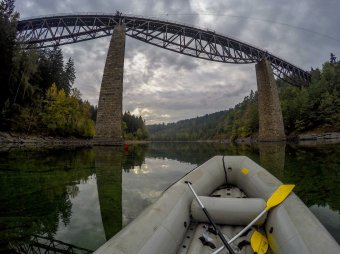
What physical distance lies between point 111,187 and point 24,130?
24.5 meters

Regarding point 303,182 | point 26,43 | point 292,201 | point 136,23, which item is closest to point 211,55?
point 136,23

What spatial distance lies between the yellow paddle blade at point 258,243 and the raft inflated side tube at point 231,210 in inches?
6.9

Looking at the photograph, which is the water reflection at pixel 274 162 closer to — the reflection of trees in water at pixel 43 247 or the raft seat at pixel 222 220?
the raft seat at pixel 222 220

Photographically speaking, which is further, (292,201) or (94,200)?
(94,200)

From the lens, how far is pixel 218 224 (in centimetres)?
253

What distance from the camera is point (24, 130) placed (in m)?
24.5

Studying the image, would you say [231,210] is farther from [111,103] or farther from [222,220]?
[111,103]

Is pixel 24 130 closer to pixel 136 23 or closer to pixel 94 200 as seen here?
pixel 136 23

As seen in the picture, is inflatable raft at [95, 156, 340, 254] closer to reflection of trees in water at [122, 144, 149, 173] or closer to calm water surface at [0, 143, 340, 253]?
calm water surface at [0, 143, 340, 253]

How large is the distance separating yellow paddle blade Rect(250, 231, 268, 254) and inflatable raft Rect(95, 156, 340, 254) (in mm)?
48

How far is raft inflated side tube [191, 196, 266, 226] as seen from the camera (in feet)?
7.80

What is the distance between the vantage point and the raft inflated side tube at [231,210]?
7.80 ft

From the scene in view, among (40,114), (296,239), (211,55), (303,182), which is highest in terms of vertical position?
(211,55)

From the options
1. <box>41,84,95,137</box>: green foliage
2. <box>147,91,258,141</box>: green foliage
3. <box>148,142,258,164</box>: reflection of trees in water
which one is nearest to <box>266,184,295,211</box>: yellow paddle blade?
<box>148,142,258,164</box>: reflection of trees in water
